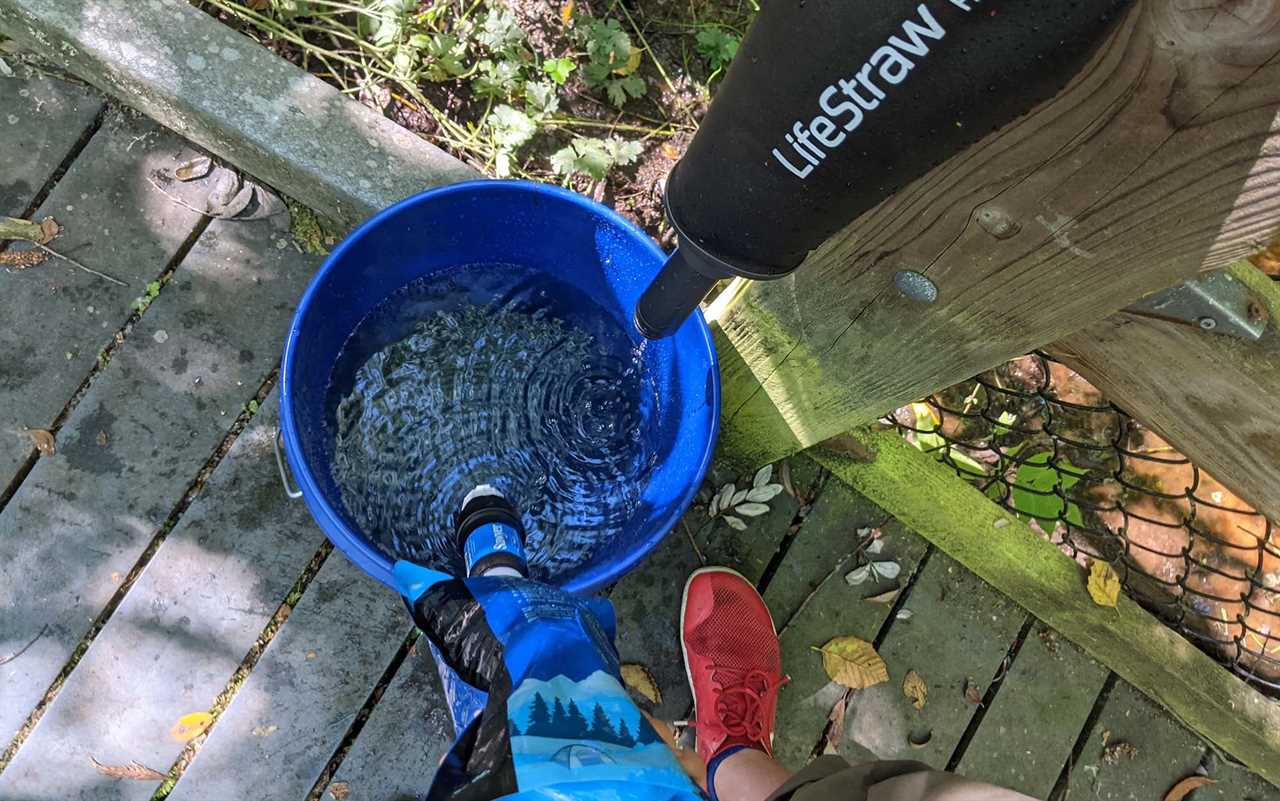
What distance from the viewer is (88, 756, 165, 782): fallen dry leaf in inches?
69.0

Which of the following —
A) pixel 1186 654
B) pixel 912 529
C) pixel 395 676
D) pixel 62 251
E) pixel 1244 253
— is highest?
pixel 1244 253

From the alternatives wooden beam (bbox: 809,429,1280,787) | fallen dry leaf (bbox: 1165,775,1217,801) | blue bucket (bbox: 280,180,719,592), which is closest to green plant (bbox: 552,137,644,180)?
blue bucket (bbox: 280,180,719,592)

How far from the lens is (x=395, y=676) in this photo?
1872 mm

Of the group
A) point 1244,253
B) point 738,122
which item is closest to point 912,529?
point 1244,253

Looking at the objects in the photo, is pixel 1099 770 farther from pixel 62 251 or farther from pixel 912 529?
pixel 62 251

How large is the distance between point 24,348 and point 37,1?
69 cm

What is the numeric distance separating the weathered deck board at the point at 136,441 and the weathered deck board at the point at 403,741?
596 mm

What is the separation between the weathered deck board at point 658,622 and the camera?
197cm

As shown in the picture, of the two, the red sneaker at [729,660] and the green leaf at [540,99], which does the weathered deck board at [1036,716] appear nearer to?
the red sneaker at [729,660]

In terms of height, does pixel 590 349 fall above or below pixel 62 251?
above

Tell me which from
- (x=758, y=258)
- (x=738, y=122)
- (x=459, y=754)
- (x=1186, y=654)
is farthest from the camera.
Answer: (x=1186, y=654)

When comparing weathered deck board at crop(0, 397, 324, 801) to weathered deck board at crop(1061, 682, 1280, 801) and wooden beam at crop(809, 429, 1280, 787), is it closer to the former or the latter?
wooden beam at crop(809, 429, 1280, 787)

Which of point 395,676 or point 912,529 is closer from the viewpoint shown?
point 395,676

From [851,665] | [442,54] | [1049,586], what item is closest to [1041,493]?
[1049,586]
